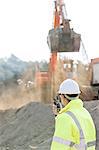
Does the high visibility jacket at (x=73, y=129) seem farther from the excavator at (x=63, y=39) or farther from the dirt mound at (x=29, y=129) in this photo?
the excavator at (x=63, y=39)

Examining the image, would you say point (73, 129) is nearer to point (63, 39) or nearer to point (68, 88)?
point (68, 88)

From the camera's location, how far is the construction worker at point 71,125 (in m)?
3.87

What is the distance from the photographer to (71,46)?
19719 mm

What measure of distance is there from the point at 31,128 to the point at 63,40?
4303 mm

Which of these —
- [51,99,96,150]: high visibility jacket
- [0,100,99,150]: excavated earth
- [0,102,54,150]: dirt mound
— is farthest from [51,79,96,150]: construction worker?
[0,102,54,150]: dirt mound

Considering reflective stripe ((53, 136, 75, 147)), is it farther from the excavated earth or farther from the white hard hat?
the excavated earth

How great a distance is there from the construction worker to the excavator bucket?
15258mm

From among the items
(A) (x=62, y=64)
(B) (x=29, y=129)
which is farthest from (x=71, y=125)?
(A) (x=62, y=64)

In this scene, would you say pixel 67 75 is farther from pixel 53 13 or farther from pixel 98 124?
pixel 98 124

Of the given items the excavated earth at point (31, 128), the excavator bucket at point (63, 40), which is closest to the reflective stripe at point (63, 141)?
the excavated earth at point (31, 128)

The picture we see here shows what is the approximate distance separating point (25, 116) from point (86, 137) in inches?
618

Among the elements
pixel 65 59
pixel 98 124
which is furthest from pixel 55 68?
pixel 98 124

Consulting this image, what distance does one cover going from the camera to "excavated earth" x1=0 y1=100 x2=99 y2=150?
1505cm

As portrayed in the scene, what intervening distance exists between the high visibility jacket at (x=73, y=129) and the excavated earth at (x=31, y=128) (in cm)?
856
